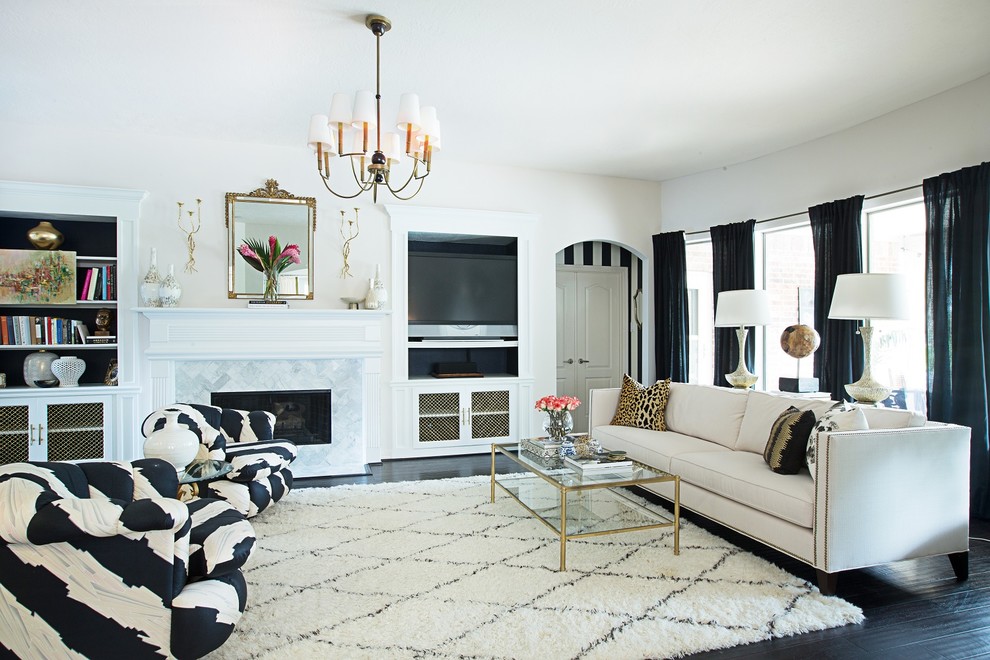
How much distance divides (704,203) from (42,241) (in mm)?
5923

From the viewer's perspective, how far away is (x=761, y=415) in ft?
12.5

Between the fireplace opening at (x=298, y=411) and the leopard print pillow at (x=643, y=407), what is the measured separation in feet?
8.29

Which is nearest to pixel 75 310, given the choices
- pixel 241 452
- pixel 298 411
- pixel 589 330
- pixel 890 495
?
pixel 298 411

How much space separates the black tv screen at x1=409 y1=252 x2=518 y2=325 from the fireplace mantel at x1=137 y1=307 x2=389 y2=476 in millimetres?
446

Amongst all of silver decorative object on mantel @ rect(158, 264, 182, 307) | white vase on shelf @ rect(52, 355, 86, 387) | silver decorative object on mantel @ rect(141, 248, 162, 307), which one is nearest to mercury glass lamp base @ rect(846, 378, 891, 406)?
silver decorative object on mantel @ rect(158, 264, 182, 307)

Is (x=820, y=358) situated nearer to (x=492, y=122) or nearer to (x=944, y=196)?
(x=944, y=196)

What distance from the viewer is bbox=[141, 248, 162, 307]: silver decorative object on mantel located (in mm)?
4785

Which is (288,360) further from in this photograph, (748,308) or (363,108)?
(748,308)

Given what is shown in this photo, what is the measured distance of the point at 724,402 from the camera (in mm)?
4199

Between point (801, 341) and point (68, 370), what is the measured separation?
226 inches

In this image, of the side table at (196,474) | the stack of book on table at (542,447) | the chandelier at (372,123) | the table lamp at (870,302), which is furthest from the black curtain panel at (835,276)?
the side table at (196,474)

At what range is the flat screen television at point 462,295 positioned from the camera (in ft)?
A: 18.8

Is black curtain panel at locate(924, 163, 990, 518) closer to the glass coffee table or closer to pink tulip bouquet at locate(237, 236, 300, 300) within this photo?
the glass coffee table

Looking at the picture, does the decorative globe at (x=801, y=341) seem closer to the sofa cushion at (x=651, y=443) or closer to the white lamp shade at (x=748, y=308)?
the white lamp shade at (x=748, y=308)
